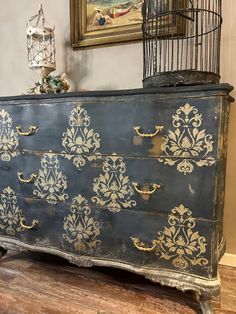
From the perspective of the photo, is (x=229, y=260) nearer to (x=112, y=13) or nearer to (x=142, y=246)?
(x=142, y=246)

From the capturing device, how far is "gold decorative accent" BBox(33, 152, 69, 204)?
4.83 feet

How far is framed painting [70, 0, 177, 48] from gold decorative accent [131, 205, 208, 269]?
1175mm

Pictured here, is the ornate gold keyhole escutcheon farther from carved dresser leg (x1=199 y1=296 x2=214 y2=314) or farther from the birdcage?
the birdcage

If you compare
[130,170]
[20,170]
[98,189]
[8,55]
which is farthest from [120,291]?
[8,55]

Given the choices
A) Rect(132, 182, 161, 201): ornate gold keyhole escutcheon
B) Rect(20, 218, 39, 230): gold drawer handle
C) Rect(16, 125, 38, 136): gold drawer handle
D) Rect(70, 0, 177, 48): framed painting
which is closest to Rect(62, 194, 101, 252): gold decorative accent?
Rect(20, 218, 39, 230): gold drawer handle

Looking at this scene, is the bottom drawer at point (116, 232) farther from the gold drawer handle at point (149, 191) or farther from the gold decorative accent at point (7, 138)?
the gold decorative accent at point (7, 138)

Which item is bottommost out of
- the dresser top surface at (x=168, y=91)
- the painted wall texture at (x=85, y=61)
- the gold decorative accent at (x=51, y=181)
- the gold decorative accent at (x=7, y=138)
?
the gold decorative accent at (x=51, y=181)

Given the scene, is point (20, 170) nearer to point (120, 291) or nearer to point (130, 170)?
point (130, 170)

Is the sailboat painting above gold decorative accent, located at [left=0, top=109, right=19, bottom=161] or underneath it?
above

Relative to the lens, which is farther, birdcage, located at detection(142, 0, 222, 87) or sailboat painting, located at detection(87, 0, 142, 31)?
sailboat painting, located at detection(87, 0, 142, 31)

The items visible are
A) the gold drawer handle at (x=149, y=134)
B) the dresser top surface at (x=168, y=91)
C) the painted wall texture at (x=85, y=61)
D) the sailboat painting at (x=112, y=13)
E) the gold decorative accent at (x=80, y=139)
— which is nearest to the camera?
the dresser top surface at (x=168, y=91)

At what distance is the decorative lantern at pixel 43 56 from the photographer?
5.32 feet

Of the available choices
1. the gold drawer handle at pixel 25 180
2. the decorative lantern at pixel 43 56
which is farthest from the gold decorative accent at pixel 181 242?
the decorative lantern at pixel 43 56

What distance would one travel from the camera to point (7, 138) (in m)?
1.58
